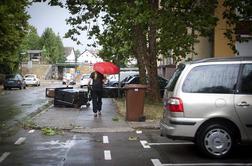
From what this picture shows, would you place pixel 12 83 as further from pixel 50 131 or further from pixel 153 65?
pixel 50 131

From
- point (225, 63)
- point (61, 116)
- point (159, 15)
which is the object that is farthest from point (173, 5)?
point (225, 63)

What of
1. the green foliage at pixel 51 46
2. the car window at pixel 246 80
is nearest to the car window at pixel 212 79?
the car window at pixel 246 80

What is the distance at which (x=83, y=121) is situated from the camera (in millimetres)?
17594

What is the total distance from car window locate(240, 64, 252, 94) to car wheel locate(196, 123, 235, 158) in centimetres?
74

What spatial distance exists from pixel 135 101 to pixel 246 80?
696 centimetres

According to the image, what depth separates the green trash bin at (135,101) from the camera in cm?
1675

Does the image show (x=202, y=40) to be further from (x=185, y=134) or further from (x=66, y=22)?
(x=185, y=134)

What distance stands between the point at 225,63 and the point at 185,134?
59.5 inches

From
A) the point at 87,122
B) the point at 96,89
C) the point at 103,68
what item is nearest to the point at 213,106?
the point at 87,122

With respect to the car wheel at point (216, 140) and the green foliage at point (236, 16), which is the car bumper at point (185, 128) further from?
the green foliage at point (236, 16)

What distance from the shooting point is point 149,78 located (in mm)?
25656

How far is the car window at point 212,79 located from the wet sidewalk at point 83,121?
5155 millimetres

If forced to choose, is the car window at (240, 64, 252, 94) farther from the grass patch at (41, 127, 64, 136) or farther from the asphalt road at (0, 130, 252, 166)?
the grass patch at (41, 127, 64, 136)

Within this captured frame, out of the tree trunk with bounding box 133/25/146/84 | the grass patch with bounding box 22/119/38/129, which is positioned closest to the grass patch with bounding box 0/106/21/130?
the grass patch with bounding box 22/119/38/129
